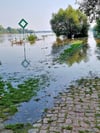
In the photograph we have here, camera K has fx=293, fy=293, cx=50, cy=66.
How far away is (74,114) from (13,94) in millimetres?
3773

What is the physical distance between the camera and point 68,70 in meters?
19.1

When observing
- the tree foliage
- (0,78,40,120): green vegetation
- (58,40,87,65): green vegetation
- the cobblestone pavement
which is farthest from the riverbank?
the tree foliage

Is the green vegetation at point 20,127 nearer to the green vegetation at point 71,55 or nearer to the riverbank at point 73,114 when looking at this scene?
the riverbank at point 73,114

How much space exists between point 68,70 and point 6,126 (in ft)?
37.7

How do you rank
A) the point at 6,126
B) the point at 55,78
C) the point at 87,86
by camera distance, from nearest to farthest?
the point at 6,126, the point at 87,86, the point at 55,78

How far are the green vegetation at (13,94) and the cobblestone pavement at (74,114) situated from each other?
128 centimetres

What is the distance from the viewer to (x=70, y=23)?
3378 inches

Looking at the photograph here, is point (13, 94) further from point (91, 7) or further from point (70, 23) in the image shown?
point (70, 23)

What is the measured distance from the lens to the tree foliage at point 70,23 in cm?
8512

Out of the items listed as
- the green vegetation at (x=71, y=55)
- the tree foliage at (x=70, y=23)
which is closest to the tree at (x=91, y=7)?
the green vegetation at (x=71, y=55)

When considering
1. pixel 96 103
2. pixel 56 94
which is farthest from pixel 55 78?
pixel 96 103

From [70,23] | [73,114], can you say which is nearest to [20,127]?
[73,114]

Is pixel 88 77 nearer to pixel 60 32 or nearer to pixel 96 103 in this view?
pixel 96 103

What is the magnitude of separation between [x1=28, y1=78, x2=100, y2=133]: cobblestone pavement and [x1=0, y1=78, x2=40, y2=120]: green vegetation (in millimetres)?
1277
